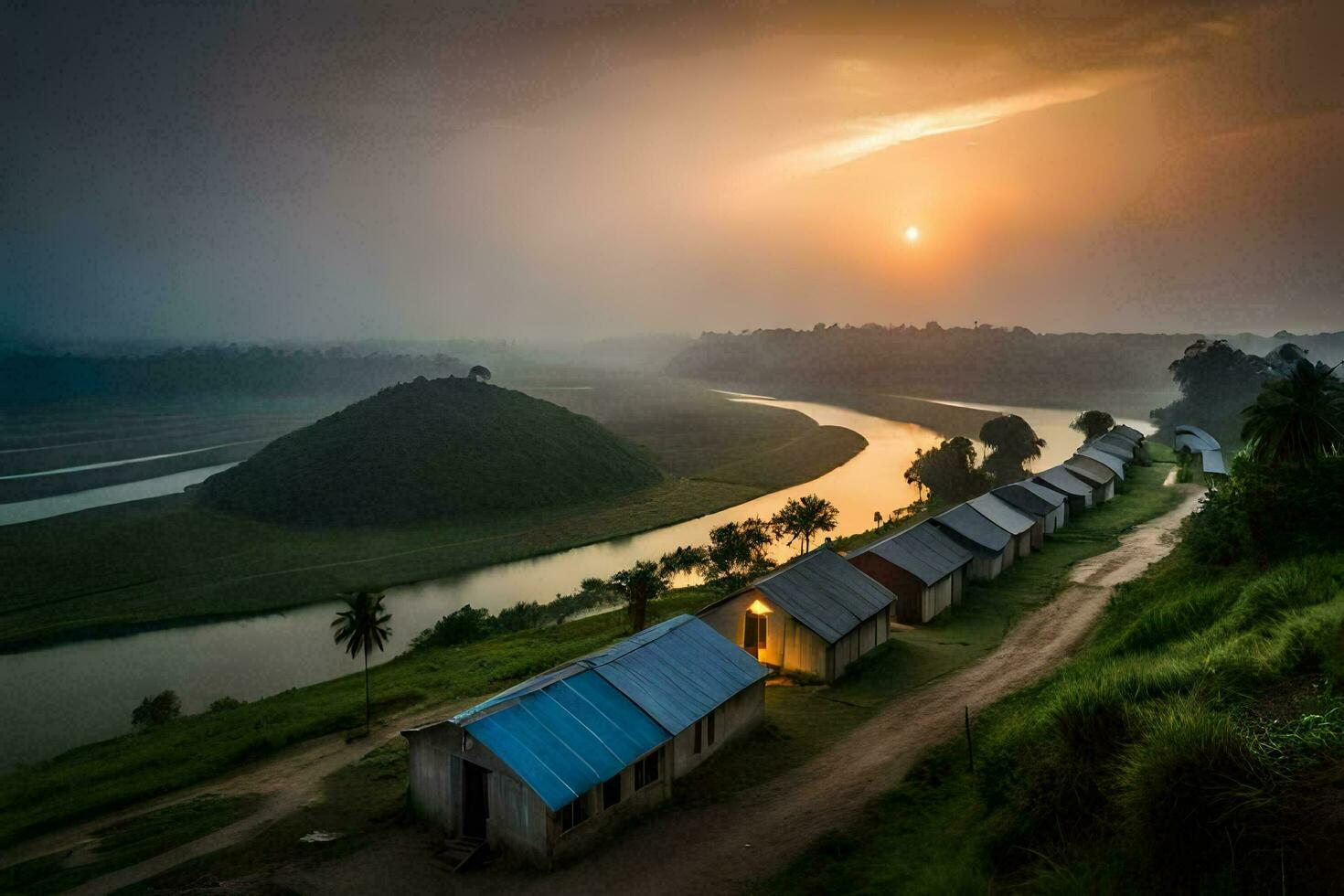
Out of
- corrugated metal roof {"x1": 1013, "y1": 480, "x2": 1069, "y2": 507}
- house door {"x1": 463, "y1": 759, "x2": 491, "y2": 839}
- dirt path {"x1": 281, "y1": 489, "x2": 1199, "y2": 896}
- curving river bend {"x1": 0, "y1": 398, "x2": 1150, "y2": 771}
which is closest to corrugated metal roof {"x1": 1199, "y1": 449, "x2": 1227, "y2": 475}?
corrugated metal roof {"x1": 1013, "y1": 480, "x2": 1069, "y2": 507}

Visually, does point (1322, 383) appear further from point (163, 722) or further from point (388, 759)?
point (163, 722)

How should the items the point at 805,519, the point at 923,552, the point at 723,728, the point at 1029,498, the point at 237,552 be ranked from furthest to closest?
the point at 237,552 < the point at 805,519 < the point at 1029,498 < the point at 923,552 < the point at 723,728

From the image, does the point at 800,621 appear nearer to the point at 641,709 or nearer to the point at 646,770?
the point at 641,709

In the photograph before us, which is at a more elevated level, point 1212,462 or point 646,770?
point 1212,462

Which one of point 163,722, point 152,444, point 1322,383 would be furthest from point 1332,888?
point 152,444

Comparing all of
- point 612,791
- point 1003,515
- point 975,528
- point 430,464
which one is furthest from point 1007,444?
point 612,791

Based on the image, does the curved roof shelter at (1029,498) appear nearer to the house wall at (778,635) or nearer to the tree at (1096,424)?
the house wall at (778,635)

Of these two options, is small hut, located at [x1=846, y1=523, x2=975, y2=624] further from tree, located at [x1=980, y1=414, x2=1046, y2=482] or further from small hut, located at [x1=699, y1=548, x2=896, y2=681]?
tree, located at [x1=980, y1=414, x2=1046, y2=482]
